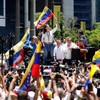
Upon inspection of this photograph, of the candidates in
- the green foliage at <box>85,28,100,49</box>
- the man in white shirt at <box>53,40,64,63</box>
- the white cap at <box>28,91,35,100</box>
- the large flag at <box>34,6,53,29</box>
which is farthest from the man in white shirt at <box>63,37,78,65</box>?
the green foliage at <box>85,28,100,49</box>

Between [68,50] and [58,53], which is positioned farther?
[58,53]

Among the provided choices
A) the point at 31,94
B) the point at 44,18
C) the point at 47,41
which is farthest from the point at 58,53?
the point at 31,94

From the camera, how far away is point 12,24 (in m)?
71.3

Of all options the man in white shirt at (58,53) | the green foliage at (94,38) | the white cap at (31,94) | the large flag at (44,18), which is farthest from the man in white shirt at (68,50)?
the green foliage at (94,38)

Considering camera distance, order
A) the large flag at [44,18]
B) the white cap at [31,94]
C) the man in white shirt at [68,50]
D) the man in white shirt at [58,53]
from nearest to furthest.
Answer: the white cap at [31,94]
the man in white shirt at [68,50]
the man in white shirt at [58,53]
the large flag at [44,18]

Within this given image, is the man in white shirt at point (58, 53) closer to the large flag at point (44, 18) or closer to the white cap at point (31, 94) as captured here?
the large flag at point (44, 18)

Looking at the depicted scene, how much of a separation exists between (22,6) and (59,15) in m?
11.9

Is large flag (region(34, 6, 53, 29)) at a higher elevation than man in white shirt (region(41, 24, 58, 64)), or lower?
higher

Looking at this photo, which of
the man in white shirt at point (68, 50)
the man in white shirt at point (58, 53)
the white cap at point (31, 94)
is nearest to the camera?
the white cap at point (31, 94)

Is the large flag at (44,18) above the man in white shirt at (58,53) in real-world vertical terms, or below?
above

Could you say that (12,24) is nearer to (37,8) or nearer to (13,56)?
(37,8)

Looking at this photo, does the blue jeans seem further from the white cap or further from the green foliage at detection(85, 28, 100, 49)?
the green foliage at detection(85, 28, 100, 49)

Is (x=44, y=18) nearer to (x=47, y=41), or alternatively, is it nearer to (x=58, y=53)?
(x=47, y=41)

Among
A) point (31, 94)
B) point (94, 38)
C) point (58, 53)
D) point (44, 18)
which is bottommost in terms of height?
point (94, 38)
